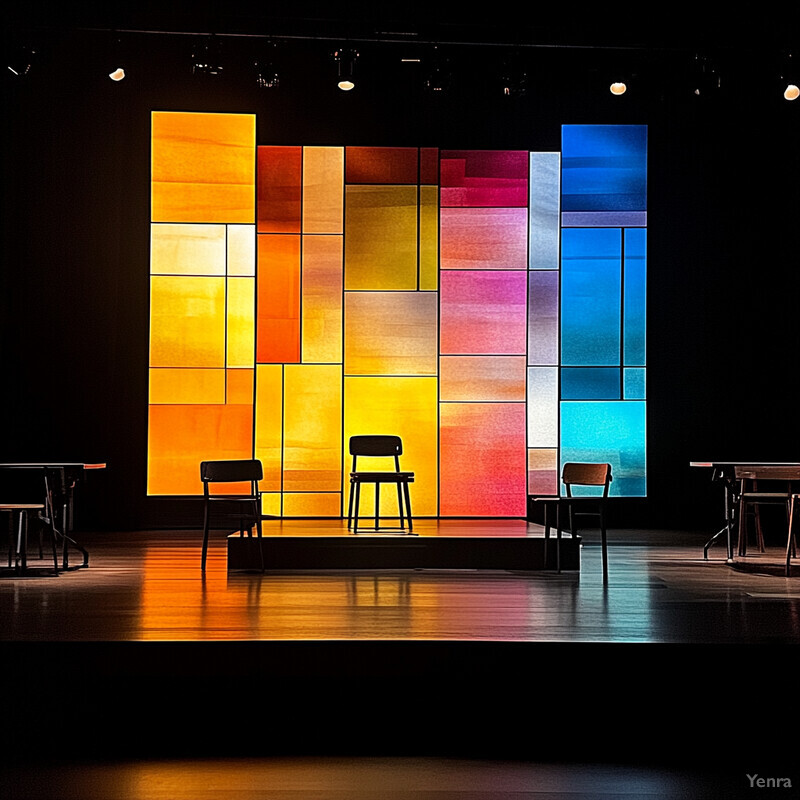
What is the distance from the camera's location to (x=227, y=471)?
689 cm

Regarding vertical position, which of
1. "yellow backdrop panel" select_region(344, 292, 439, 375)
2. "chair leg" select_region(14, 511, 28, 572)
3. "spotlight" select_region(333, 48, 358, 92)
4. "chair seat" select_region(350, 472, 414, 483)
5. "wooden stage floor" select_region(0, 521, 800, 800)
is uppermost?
"spotlight" select_region(333, 48, 358, 92)

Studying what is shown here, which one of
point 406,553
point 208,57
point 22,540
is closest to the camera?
point 22,540

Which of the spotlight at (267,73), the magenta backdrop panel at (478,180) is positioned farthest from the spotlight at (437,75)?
the magenta backdrop panel at (478,180)

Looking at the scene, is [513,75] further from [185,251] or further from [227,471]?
[227,471]

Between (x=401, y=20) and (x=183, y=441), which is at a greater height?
(x=401, y=20)

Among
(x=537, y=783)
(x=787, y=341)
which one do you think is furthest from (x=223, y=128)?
(x=537, y=783)

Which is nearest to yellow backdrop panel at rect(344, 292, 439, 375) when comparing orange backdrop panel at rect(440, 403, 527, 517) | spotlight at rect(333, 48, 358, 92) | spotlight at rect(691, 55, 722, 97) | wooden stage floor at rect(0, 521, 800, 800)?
orange backdrop panel at rect(440, 403, 527, 517)

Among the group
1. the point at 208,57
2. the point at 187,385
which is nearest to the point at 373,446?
the point at 187,385

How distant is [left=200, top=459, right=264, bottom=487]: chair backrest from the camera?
6.86 metres

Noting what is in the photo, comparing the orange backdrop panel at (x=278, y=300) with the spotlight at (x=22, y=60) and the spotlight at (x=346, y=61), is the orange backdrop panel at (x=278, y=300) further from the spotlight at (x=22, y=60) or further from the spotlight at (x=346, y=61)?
the spotlight at (x=22, y=60)

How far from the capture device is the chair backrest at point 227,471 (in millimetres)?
6863

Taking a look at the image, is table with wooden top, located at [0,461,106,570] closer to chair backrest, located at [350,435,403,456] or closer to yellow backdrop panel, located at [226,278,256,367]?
chair backrest, located at [350,435,403,456]

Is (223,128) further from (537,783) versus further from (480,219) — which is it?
(537,783)

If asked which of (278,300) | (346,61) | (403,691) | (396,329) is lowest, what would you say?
(403,691)
